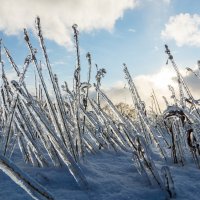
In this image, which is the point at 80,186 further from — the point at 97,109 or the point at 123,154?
the point at 97,109

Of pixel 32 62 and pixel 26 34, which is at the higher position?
pixel 26 34

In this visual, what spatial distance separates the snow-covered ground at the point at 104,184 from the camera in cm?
178

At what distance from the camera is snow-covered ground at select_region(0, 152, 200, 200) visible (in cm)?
178

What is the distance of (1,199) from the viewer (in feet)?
5.52

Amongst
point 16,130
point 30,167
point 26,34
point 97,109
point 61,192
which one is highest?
point 26,34

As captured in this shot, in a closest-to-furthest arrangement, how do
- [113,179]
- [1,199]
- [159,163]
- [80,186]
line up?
[1,199] → [80,186] → [113,179] → [159,163]

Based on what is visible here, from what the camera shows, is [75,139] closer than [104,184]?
No

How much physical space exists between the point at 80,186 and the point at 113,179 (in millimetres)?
247

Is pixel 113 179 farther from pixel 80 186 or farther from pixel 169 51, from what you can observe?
pixel 169 51

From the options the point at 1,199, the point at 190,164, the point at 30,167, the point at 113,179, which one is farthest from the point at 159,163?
the point at 1,199

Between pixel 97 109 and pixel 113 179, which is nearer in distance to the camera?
pixel 113 179

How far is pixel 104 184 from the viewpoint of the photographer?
196cm

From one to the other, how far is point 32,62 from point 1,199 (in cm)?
92

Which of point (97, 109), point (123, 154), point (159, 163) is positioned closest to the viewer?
point (159, 163)
